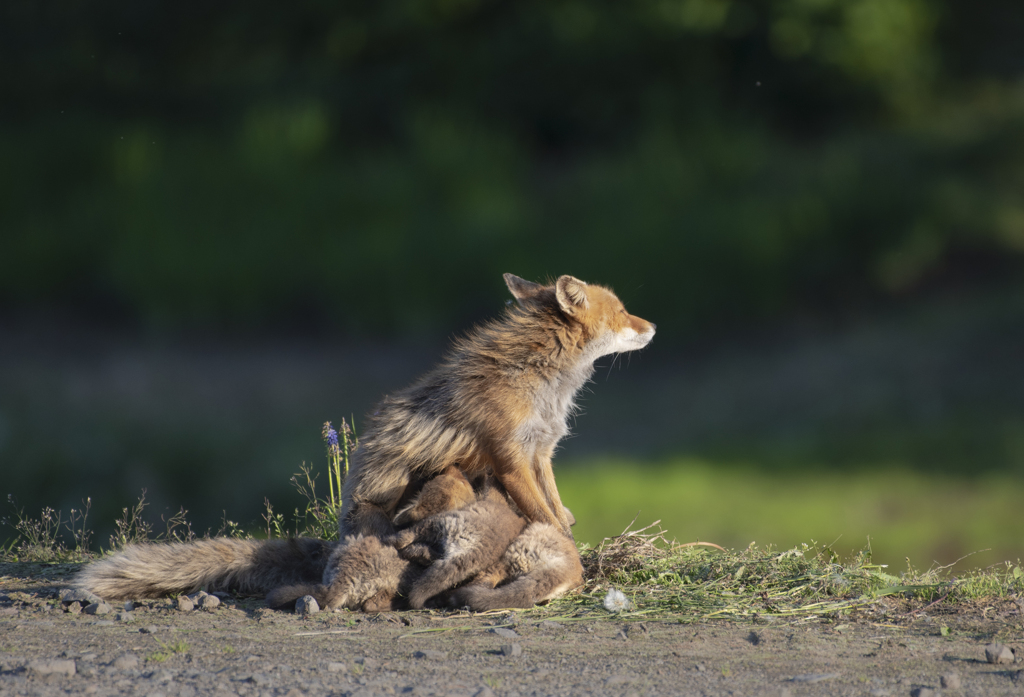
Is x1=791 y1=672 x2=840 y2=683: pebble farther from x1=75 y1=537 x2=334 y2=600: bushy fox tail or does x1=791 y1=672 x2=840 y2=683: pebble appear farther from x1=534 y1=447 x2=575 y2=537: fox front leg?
x1=75 y1=537 x2=334 y2=600: bushy fox tail

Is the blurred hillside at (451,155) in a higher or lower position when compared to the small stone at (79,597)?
higher

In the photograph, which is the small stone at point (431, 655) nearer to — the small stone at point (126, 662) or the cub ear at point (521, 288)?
the small stone at point (126, 662)

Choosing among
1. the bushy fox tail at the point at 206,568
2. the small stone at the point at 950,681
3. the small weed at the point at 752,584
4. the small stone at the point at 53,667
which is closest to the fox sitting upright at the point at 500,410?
the bushy fox tail at the point at 206,568

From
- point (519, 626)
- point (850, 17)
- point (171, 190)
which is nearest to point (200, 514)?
point (171, 190)

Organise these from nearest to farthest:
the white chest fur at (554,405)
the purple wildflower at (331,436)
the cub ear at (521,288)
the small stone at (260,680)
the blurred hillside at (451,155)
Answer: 1. the small stone at (260,680)
2. the white chest fur at (554,405)
3. the cub ear at (521,288)
4. the purple wildflower at (331,436)
5. the blurred hillside at (451,155)

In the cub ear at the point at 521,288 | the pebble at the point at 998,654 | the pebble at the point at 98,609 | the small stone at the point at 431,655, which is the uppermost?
the cub ear at the point at 521,288

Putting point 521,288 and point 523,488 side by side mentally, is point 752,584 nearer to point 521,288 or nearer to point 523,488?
point 523,488

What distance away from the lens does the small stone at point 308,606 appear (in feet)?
15.0

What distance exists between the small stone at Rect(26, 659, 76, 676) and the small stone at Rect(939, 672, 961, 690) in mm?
3315

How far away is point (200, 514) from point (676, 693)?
473 inches

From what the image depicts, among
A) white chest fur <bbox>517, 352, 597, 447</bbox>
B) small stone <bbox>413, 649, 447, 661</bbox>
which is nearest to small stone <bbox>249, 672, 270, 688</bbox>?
small stone <bbox>413, 649, 447, 661</bbox>

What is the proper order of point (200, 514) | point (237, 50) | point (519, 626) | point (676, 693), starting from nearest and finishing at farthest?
point (676, 693) < point (519, 626) < point (200, 514) < point (237, 50)

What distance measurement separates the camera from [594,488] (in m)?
12.9

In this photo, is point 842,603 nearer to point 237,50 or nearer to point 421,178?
point 421,178
